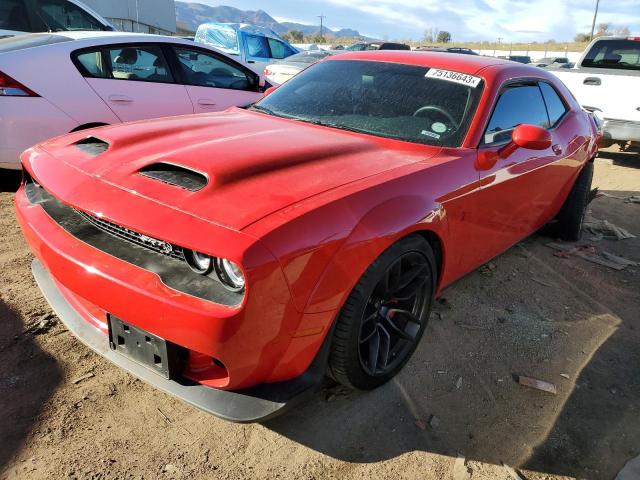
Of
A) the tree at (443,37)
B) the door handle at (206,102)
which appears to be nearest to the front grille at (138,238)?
the door handle at (206,102)

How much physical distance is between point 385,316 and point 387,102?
4.49ft

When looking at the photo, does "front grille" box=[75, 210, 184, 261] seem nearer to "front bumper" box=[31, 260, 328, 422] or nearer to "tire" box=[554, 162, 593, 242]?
"front bumper" box=[31, 260, 328, 422]

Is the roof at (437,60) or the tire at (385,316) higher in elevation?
the roof at (437,60)

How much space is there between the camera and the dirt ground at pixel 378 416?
2.02 metres

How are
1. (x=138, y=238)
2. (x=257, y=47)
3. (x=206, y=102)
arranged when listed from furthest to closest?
(x=257, y=47) < (x=206, y=102) < (x=138, y=238)

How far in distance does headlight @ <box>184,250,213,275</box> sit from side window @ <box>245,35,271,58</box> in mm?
11873

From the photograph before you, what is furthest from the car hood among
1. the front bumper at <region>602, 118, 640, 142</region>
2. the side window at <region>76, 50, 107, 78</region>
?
the front bumper at <region>602, 118, 640, 142</region>

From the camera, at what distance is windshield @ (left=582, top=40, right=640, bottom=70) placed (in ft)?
26.1

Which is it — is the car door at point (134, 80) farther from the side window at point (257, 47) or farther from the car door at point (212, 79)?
A: the side window at point (257, 47)

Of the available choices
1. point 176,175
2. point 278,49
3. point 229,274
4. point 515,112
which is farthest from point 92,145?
point 278,49

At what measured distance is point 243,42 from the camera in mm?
12539

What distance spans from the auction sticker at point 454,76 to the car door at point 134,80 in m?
2.75

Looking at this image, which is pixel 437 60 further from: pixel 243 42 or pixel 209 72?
pixel 243 42

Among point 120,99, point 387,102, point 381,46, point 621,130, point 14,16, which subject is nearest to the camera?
point 387,102
